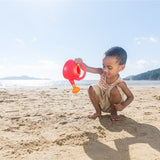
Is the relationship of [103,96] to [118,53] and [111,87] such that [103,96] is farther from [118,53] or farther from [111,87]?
[118,53]

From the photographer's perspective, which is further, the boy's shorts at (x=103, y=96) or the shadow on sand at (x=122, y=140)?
the boy's shorts at (x=103, y=96)

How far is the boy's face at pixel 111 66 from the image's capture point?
181 cm

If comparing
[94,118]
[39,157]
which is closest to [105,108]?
[94,118]

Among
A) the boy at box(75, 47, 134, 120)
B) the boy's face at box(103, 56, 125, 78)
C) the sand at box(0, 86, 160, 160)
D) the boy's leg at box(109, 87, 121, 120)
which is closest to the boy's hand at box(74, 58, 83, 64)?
the boy at box(75, 47, 134, 120)

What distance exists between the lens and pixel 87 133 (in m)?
1.45

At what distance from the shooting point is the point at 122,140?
131cm

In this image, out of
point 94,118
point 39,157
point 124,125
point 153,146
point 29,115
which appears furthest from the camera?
point 29,115

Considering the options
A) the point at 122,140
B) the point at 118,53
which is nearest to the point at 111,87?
the point at 118,53

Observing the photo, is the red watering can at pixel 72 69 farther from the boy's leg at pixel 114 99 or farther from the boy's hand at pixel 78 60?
the boy's leg at pixel 114 99

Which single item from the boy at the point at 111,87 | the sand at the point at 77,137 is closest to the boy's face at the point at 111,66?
the boy at the point at 111,87

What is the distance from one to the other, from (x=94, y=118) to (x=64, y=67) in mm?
634

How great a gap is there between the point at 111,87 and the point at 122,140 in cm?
67

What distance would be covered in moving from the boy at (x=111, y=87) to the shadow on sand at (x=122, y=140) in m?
0.15

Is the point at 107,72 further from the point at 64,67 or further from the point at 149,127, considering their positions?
the point at 149,127
